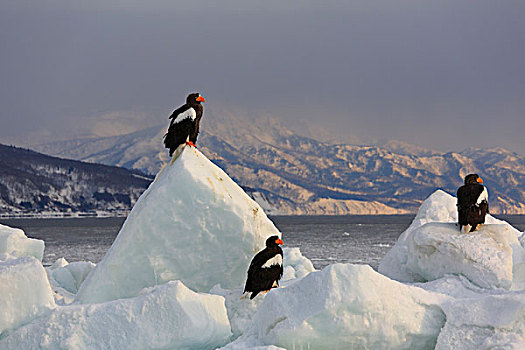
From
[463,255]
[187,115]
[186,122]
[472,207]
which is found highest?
[187,115]

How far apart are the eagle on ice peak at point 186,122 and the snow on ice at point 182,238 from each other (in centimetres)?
40

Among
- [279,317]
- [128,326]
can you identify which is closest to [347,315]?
[279,317]

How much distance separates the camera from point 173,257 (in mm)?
11359

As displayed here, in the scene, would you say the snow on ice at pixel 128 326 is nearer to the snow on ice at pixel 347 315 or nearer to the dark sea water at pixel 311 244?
the snow on ice at pixel 347 315

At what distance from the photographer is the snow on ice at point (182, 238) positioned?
11164 millimetres

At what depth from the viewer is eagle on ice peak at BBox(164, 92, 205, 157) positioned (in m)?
11.8

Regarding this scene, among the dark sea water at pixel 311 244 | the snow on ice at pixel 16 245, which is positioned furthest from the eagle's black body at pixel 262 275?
the dark sea water at pixel 311 244

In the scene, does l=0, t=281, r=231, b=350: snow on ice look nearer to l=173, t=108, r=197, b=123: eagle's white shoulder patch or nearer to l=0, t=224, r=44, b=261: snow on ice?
l=173, t=108, r=197, b=123: eagle's white shoulder patch

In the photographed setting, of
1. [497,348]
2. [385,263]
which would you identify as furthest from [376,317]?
[385,263]

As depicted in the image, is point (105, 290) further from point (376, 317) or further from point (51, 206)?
point (51, 206)

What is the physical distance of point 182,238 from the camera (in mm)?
11320

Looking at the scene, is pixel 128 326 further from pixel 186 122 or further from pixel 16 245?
pixel 16 245

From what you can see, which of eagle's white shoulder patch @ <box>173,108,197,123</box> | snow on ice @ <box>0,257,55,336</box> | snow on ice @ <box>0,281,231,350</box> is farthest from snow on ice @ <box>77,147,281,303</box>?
snow on ice @ <box>0,281,231,350</box>

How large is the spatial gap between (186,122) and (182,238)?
2.26 m
